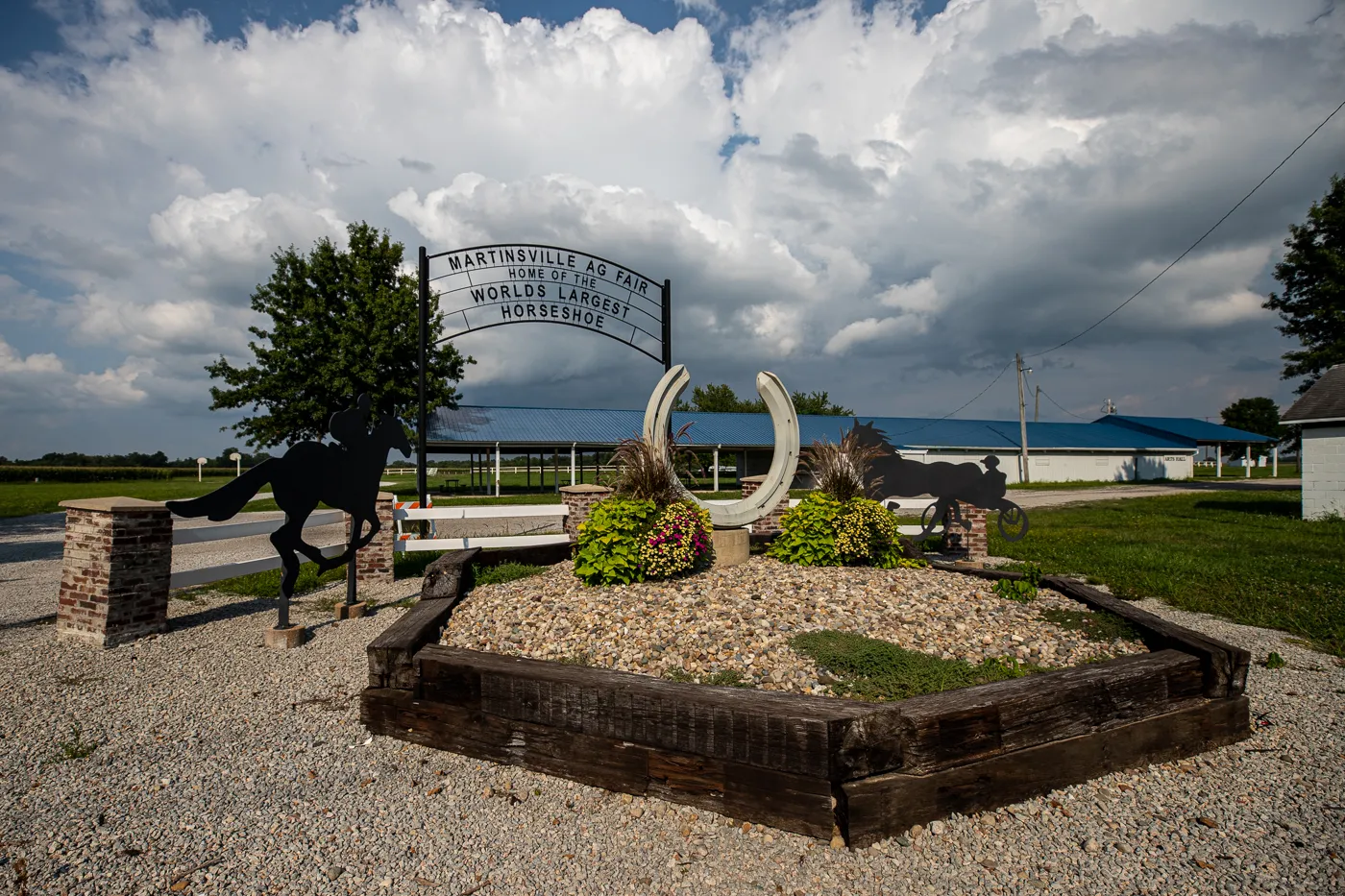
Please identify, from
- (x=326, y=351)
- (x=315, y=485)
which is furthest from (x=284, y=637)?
(x=326, y=351)

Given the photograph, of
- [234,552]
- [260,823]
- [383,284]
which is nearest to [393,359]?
[383,284]

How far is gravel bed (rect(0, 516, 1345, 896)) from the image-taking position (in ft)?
8.37

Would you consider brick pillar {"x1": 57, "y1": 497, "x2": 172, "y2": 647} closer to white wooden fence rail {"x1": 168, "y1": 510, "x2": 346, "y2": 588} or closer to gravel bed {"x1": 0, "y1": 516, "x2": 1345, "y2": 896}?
white wooden fence rail {"x1": 168, "y1": 510, "x2": 346, "y2": 588}

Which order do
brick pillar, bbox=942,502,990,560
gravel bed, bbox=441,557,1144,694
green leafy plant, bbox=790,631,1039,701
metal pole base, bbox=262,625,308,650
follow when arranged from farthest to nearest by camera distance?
brick pillar, bbox=942,502,990,560 < metal pole base, bbox=262,625,308,650 < gravel bed, bbox=441,557,1144,694 < green leafy plant, bbox=790,631,1039,701

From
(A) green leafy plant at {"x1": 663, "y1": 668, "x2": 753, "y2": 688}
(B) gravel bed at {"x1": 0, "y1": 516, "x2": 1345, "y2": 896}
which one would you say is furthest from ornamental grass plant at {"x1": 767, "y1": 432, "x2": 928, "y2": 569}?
(B) gravel bed at {"x1": 0, "y1": 516, "x2": 1345, "y2": 896}

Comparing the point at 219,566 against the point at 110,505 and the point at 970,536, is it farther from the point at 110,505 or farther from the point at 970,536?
the point at 970,536

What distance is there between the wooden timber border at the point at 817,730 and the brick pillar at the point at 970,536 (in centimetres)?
568

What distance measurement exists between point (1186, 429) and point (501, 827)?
52.8m

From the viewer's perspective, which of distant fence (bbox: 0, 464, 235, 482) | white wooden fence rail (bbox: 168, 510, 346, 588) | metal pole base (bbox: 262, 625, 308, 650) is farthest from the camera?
distant fence (bbox: 0, 464, 235, 482)

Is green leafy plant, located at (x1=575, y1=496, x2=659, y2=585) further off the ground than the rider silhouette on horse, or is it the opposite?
the rider silhouette on horse

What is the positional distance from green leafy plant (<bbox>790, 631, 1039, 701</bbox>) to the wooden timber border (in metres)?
0.39

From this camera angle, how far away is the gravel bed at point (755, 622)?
158 inches

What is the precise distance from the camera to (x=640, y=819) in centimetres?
300

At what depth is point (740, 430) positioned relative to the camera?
107ft
